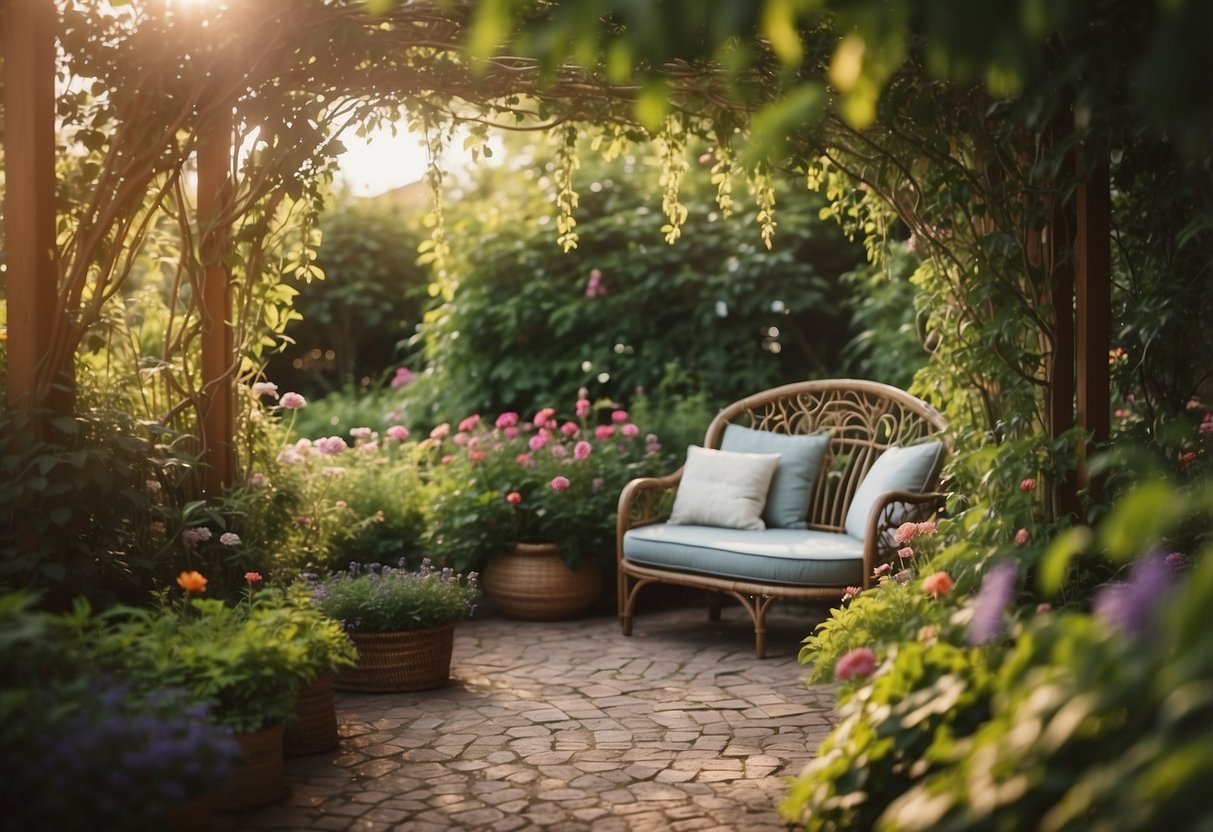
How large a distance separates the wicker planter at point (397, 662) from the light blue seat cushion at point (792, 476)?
1714 millimetres

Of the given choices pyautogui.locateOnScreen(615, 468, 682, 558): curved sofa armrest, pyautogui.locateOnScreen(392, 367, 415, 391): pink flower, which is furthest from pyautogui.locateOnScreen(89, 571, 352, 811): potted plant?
pyautogui.locateOnScreen(392, 367, 415, 391): pink flower

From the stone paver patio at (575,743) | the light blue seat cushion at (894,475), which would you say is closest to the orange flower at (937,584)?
the stone paver patio at (575,743)

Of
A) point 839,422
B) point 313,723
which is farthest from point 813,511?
point 313,723

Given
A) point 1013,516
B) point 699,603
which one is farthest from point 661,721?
point 699,603

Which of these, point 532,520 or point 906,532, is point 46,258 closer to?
point 532,520

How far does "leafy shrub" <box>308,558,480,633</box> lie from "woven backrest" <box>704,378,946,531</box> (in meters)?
1.82

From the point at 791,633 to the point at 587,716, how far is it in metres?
1.52

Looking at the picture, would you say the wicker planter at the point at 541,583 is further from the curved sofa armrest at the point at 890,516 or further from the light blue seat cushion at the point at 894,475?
the curved sofa armrest at the point at 890,516

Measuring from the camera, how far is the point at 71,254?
385 cm

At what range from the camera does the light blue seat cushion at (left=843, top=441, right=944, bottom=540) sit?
16.3 ft

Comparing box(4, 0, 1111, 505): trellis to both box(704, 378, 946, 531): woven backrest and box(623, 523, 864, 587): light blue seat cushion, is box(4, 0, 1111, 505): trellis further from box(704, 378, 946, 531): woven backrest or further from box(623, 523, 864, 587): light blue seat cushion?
box(704, 378, 946, 531): woven backrest

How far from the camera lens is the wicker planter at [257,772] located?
3.15 m

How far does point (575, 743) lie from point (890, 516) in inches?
68.2

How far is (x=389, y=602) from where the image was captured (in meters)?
4.36
